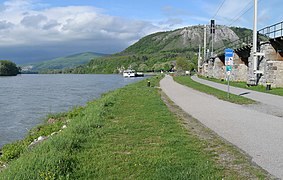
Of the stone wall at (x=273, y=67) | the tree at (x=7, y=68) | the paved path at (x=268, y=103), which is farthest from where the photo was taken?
the tree at (x=7, y=68)

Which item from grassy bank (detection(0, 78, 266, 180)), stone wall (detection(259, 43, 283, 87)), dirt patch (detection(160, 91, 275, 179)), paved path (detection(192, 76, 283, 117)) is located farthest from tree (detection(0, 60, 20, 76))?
dirt patch (detection(160, 91, 275, 179))

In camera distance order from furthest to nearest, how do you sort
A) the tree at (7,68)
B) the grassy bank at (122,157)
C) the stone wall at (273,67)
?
the tree at (7,68)
the stone wall at (273,67)
the grassy bank at (122,157)

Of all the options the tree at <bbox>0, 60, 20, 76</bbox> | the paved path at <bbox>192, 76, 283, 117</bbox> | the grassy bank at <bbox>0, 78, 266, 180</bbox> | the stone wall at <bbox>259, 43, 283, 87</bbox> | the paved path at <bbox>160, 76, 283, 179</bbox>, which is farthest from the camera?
the tree at <bbox>0, 60, 20, 76</bbox>

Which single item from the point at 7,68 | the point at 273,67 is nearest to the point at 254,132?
the point at 273,67

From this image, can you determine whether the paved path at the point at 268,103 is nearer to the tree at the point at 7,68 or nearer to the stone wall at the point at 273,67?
the stone wall at the point at 273,67

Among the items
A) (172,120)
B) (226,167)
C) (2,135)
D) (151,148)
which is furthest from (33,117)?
(226,167)

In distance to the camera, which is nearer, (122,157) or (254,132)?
(122,157)

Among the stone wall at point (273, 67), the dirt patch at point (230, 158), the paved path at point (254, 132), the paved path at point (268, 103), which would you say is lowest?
the paved path at point (268, 103)

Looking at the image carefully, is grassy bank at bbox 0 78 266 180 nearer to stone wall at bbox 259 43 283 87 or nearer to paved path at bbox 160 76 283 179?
paved path at bbox 160 76 283 179

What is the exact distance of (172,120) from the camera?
42.9 ft

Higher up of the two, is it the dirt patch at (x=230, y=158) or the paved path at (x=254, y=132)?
the dirt patch at (x=230, y=158)

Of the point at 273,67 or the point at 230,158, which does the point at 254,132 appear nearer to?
the point at 230,158

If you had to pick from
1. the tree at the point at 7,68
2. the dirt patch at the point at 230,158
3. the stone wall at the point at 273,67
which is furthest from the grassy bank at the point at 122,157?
the tree at the point at 7,68

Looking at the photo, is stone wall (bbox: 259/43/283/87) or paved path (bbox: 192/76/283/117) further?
stone wall (bbox: 259/43/283/87)
